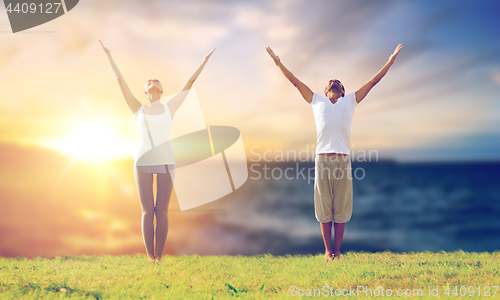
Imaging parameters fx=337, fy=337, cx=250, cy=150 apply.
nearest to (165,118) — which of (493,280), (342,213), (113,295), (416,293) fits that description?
(113,295)

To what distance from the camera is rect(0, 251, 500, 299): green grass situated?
180 inches

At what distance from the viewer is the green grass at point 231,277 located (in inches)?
180

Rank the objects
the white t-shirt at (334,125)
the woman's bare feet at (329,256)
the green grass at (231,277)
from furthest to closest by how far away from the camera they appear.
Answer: the woman's bare feet at (329,256)
the white t-shirt at (334,125)
the green grass at (231,277)

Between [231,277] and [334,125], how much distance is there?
2.91 metres

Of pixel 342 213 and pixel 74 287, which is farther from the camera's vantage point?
pixel 342 213

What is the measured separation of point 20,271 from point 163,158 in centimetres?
320

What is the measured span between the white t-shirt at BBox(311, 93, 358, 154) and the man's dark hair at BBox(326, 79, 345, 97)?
21cm

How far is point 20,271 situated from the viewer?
580 centimetres

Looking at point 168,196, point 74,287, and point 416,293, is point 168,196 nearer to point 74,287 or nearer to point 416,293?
point 74,287

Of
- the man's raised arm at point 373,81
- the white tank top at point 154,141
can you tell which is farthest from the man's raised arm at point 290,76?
the white tank top at point 154,141

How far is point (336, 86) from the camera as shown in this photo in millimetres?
5789

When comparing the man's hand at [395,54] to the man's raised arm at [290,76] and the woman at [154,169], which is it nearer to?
the man's raised arm at [290,76]

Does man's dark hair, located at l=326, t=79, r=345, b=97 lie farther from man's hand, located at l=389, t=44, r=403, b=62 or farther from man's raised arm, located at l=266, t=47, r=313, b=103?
man's hand, located at l=389, t=44, r=403, b=62

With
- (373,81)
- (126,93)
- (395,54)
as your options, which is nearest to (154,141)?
(126,93)
